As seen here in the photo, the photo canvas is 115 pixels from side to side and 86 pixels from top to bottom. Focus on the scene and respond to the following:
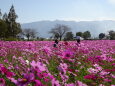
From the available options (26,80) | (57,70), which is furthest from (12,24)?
(26,80)

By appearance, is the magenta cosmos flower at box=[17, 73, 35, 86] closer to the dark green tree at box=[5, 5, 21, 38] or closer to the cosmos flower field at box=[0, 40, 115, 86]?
the cosmos flower field at box=[0, 40, 115, 86]

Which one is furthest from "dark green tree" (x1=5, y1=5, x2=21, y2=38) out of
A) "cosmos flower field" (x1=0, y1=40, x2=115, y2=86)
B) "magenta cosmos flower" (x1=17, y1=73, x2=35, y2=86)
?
"magenta cosmos flower" (x1=17, y1=73, x2=35, y2=86)

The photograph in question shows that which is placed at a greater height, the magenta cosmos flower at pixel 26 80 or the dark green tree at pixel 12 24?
the dark green tree at pixel 12 24

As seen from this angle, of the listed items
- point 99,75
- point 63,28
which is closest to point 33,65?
point 99,75

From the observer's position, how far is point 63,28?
118250 mm

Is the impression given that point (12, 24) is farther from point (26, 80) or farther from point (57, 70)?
point (26, 80)

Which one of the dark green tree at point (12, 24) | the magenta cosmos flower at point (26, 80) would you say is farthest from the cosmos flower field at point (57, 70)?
the dark green tree at point (12, 24)

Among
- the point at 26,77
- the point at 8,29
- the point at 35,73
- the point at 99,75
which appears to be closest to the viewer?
the point at 26,77

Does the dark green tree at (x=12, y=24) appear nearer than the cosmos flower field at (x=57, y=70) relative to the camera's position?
No

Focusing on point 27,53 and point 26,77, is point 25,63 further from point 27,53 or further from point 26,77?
point 27,53

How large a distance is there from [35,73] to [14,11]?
210 ft

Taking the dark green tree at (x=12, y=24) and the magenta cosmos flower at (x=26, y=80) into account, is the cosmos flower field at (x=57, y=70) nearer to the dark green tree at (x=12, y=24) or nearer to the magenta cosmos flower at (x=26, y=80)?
the magenta cosmos flower at (x=26, y=80)

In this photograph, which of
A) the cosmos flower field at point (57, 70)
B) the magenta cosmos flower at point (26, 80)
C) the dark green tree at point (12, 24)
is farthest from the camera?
the dark green tree at point (12, 24)

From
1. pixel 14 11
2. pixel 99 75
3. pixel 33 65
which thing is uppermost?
pixel 14 11
